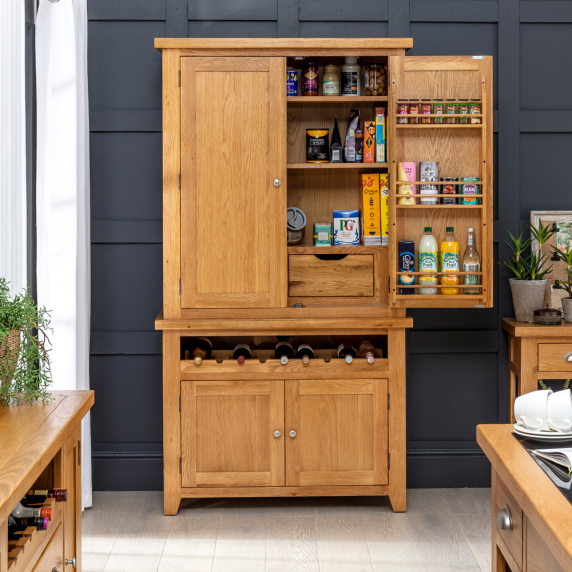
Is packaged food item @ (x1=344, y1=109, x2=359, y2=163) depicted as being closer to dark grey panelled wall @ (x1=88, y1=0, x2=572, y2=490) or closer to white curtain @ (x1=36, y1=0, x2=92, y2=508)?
dark grey panelled wall @ (x1=88, y1=0, x2=572, y2=490)

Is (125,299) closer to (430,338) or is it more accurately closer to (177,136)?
(177,136)

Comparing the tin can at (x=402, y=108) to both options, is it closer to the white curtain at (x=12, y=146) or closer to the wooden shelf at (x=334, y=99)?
the wooden shelf at (x=334, y=99)

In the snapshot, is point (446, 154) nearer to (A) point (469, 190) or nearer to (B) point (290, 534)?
(A) point (469, 190)

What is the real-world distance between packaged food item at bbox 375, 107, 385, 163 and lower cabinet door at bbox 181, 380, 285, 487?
1112mm

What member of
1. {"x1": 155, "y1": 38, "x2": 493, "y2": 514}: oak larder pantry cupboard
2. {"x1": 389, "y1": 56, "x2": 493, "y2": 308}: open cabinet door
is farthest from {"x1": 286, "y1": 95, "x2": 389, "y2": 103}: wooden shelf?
{"x1": 389, "y1": 56, "x2": 493, "y2": 308}: open cabinet door

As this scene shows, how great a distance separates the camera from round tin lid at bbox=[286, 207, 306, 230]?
2990mm

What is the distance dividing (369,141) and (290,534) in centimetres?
178

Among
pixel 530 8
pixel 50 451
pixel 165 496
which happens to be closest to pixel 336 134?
pixel 530 8

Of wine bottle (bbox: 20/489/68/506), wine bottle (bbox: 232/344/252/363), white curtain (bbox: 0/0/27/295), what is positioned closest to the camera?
wine bottle (bbox: 20/489/68/506)

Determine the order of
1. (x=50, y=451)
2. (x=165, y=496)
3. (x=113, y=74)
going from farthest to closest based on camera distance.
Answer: (x=113, y=74)
(x=165, y=496)
(x=50, y=451)

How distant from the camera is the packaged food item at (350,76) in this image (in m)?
2.87

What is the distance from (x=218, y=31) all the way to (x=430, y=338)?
1895 millimetres

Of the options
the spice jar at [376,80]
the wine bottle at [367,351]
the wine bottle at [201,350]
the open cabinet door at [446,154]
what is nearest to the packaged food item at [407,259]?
the open cabinet door at [446,154]

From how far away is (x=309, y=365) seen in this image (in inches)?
113
